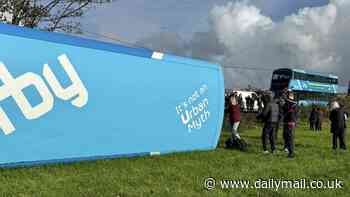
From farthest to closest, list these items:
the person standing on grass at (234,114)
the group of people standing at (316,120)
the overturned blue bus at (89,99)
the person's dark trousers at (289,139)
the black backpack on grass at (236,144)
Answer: the group of people standing at (316,120)
the person standing on grass at (234,114)
the black backpack on grass at (236,144)
the person's dark trousers at (289,139)
the overturned blue bus at (89,99)

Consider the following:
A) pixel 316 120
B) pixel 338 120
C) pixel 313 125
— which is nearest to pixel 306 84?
pixel 313 125

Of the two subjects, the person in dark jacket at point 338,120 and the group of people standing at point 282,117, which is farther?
the person in dark jacket at point 338,120

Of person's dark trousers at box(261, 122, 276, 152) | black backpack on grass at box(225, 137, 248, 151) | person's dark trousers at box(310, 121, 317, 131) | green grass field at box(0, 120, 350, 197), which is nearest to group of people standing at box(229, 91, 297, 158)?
person's dark trousers at box(261, 122, 276, 152)

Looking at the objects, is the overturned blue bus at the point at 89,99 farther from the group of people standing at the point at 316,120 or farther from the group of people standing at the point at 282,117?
the group of people standing at the point at 316,120

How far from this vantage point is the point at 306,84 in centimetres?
4169

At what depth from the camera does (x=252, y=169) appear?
32.6ft

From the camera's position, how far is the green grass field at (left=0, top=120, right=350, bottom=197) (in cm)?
711

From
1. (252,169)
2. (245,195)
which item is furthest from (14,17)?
(245,195)

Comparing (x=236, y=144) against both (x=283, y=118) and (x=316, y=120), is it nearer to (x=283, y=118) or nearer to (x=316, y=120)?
(x=283, y=118)

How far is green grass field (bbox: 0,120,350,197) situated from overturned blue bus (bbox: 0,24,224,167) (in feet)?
1.14

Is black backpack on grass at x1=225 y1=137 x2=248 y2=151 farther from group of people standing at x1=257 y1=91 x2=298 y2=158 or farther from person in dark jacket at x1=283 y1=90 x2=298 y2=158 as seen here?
person in dark jacket at x1=283 y1=90 x2=298 y2=158

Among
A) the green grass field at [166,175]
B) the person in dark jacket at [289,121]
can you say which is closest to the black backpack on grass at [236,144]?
the person in dark jacket at [289,121]

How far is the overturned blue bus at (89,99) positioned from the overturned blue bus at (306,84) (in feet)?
89.3

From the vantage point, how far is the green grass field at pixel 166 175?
7105 mm
